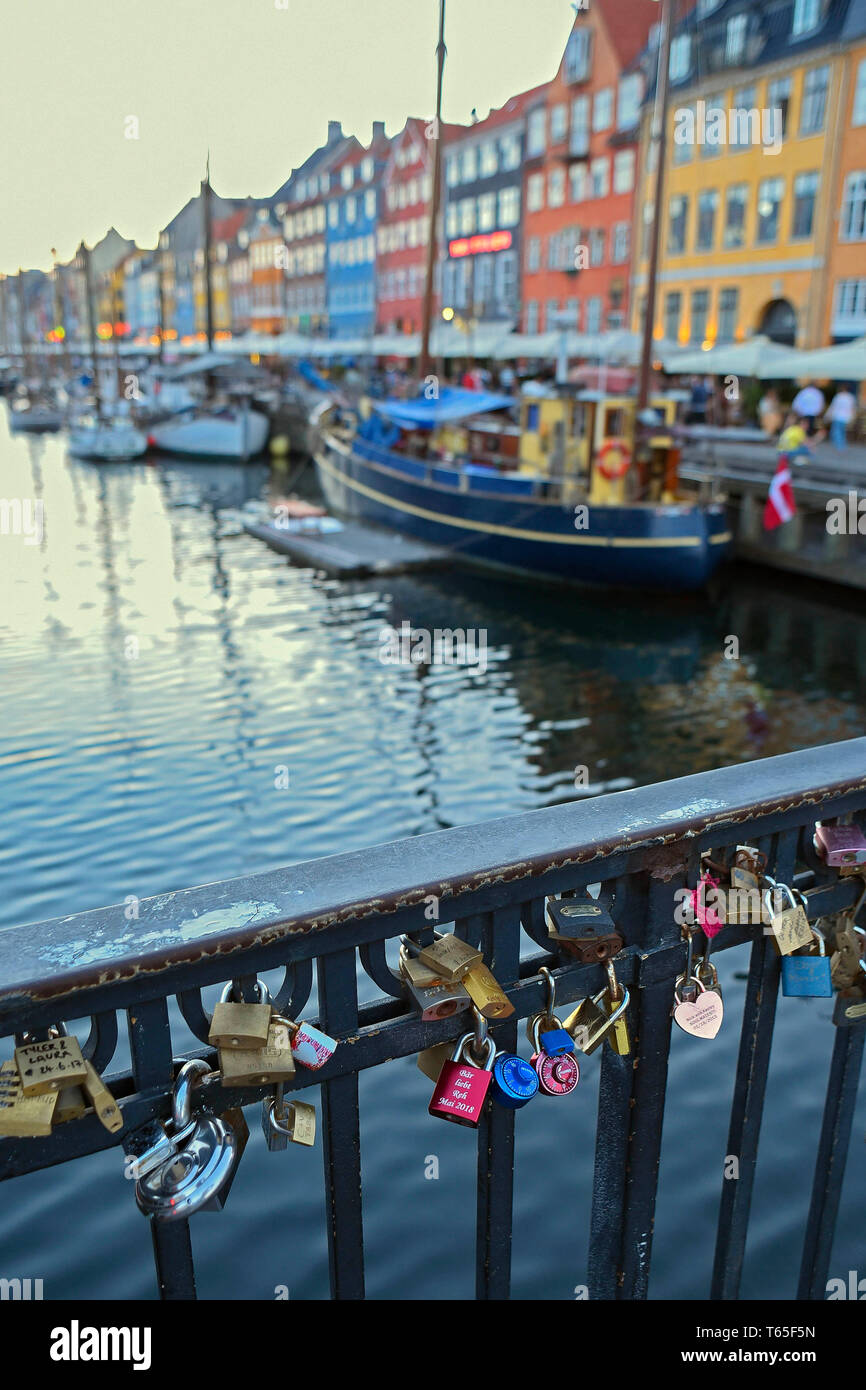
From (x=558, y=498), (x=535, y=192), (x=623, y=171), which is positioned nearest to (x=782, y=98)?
(x=623, y=171)

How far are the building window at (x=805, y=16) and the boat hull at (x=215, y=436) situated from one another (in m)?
24.8

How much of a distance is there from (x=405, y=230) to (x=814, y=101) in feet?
114

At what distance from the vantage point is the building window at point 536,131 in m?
49.4

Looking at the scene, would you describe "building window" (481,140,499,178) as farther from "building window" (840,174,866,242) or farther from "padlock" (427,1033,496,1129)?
"padlock" (427,1033,496,1129)

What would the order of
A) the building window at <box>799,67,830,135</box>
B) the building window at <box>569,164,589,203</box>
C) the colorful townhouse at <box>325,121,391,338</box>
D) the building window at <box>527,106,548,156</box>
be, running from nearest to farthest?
1. the building window at <box>799,67,830,135</box>
2. the building window at <box>569,164,589,203</box>
3. the building window at <box>527,106,548,156</box>
4. the colorful townhouse at <box>325,121,391,338</box>

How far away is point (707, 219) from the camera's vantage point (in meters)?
39.2

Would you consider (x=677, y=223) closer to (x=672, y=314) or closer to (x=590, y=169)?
(x=672, y=314)

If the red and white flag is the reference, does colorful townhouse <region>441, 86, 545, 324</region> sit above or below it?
above

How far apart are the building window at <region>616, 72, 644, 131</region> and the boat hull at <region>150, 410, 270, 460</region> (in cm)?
1913

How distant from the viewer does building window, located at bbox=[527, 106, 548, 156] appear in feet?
162

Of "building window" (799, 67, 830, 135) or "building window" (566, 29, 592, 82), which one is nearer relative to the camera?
"building window" (799, 67, 830, 135)

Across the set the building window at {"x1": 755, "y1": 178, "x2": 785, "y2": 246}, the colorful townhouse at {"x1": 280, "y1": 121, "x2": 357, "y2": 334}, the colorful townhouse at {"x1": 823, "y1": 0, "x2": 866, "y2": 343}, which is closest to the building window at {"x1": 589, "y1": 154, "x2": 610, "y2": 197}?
the building window at {"x1": 755, "y1": 178, "x2": 785, "y2": 246}

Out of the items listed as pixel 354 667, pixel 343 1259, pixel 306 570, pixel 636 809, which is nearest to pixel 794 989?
pixel 636 809

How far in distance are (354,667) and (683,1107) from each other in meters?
10.4
